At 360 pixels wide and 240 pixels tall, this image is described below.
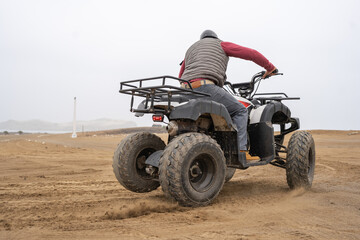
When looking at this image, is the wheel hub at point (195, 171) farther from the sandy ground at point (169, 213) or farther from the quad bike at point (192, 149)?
the sandy ground at point (169, 213)

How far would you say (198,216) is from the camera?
122 inches

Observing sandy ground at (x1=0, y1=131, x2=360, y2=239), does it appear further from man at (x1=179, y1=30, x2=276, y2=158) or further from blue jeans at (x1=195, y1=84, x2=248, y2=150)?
man at (x1=179, y1=30, x2=276, y2=158)

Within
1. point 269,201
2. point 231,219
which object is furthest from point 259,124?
point 231,219

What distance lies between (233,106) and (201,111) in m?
0.86

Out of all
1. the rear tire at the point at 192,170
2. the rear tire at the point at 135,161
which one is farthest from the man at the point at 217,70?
the rear tire at the point at 135,161

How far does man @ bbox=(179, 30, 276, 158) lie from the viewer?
14.1 ft

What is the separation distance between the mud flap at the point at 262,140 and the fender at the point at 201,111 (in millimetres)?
935

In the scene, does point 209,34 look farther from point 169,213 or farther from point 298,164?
point 169,213

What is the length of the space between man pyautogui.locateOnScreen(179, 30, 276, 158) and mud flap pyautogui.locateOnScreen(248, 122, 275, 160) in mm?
607

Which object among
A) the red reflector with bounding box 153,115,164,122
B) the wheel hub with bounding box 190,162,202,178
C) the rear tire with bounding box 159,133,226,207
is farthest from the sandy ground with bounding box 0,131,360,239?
the red reflector with bounding box 153,115,164,122

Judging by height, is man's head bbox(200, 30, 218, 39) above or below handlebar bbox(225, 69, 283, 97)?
above

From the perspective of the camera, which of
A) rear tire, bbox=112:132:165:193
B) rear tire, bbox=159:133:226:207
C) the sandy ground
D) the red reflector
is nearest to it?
the sandy ground

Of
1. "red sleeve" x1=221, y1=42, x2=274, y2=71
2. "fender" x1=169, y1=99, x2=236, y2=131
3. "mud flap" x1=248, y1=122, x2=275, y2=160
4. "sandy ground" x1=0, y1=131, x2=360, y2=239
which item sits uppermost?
"red sleeve" x1=221, y1=42, x2=274, y2=71

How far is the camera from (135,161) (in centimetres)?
421
